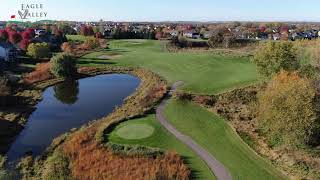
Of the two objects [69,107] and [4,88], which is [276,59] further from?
[4,88]

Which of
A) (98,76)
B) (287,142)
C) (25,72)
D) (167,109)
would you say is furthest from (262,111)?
(25,72)

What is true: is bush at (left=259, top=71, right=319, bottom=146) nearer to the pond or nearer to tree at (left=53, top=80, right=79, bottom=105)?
the pond

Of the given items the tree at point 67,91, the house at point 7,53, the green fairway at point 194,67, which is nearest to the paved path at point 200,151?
the green fairway at point 194,67

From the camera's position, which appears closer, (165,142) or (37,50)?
(165,142)

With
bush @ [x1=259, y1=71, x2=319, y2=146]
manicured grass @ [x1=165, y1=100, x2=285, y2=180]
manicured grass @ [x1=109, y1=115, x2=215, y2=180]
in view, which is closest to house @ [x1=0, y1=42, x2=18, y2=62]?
manicured grass @ [x1=165, y1=100, x2=285, y2=180]

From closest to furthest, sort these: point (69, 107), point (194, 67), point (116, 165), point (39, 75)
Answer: point (116, 165) → point (69, 107) → point (39, 75) → point (194, 67)

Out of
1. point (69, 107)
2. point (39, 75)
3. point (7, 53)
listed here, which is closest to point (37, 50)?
point (7, 53)

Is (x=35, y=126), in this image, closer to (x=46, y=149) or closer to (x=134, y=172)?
(x=46, y=149)

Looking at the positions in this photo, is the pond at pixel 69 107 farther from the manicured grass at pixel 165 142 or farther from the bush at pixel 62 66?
the manicured grass at pixel 165 142
